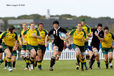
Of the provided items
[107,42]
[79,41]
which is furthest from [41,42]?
[107,42]

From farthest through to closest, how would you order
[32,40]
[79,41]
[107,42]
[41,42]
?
[107,42] → [41,42] → [32,40] → [79,41]

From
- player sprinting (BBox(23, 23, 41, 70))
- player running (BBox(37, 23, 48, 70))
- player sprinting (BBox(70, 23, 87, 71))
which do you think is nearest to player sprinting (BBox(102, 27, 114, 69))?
player sprinting (BBox(70, 23, 87, 71))

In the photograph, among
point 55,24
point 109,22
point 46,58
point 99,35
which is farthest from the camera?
point 109,22

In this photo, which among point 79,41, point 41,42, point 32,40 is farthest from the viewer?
point 41,42

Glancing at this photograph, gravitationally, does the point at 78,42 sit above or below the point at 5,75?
above

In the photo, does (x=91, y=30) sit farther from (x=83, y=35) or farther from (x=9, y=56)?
(x=9, y=56)

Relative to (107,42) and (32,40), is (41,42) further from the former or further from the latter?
(107,42)

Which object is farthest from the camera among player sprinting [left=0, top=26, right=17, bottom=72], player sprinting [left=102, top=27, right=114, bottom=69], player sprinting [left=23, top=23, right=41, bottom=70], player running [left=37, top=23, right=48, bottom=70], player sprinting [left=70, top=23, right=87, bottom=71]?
player sprinting [left=102, top=27, right=114, bottom=69]

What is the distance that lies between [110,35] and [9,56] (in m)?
5.51

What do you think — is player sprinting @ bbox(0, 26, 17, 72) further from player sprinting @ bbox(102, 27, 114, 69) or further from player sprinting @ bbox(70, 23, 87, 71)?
player sprinting @ bbox(102, 27, 114, 69)

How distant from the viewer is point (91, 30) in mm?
21781

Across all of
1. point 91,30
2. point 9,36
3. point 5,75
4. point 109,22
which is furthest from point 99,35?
point 109,22

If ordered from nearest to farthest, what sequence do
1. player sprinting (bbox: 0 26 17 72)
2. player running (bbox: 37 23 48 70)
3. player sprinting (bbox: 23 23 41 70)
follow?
player sprinting (bbox: 0 26 17 72)
player sprinting (bbox: 23 23 41 70)
player running (bbox: 37 23 48 70)

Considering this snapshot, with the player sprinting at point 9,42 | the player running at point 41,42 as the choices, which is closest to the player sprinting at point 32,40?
the player sprinting at point 9,42
